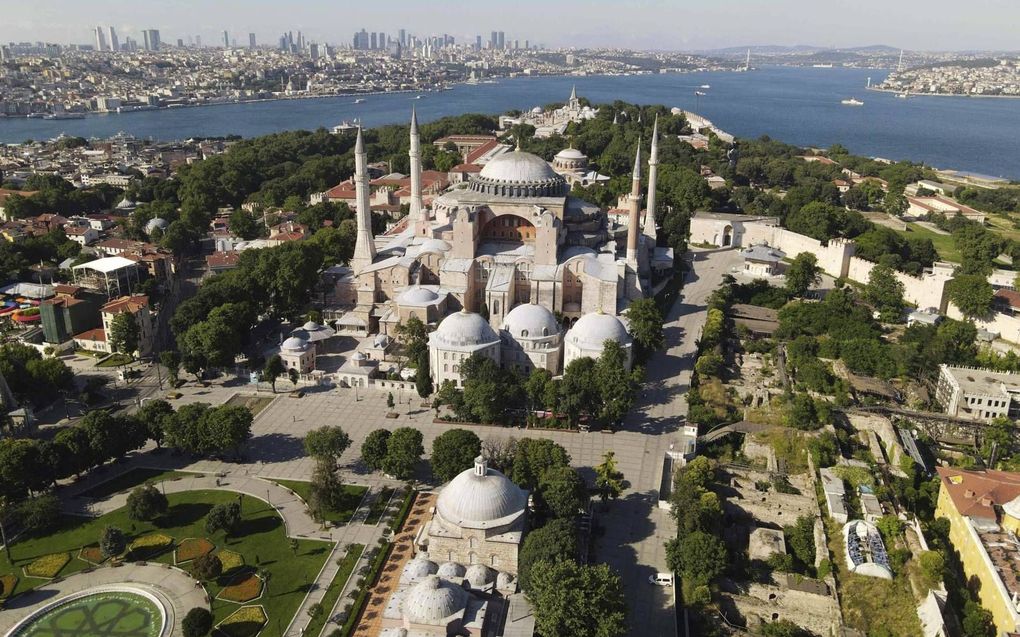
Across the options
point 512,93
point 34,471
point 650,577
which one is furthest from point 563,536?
point 512,93

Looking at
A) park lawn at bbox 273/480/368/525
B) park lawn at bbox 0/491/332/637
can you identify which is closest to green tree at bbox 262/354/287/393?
park lawn at bbox 273/480/368/525

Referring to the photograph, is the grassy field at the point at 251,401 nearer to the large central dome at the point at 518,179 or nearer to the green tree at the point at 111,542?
the green tree at the point at 111,542

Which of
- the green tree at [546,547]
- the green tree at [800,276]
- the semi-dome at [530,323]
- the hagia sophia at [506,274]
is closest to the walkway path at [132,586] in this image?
the green tree at [546,547]

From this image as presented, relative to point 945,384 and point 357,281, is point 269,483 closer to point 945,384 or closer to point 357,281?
point 357,281

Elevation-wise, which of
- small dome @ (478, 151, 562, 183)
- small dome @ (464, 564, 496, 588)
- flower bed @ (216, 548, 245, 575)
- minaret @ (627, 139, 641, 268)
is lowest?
flower bed @ (216, 548, 245, 575)

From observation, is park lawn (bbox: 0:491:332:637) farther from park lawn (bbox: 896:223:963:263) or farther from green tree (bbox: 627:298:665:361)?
park lawn (bbox: 896:223:963:263)
